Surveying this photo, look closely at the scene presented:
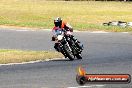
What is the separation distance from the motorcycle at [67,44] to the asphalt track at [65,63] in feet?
1.10

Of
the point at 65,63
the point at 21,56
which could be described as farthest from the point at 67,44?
the point at 21,56

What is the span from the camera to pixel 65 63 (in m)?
20.6

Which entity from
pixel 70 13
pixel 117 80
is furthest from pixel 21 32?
pixel 117 80

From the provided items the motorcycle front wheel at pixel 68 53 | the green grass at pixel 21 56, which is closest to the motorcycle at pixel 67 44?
the motorcycle front wheel at pixel 68 53

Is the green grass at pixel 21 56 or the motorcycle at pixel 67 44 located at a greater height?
the motorcycle at pixel 67 44

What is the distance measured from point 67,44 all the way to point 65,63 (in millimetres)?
898

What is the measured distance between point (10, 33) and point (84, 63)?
16.5 metres

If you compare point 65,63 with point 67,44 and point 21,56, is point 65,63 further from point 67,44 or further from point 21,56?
point 21,56

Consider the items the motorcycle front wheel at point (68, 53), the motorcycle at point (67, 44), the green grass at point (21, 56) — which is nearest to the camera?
the motorcycle at point (67, 44)

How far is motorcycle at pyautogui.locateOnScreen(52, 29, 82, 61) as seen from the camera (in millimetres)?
20672

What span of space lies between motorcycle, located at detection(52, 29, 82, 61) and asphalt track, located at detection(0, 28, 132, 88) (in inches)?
13.2

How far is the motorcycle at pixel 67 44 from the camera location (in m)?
20.7

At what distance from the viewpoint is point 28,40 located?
32656 millimetres

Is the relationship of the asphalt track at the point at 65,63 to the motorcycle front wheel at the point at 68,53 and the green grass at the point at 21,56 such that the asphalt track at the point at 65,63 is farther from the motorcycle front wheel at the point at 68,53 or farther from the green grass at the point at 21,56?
the green grass at the point at 21,56
